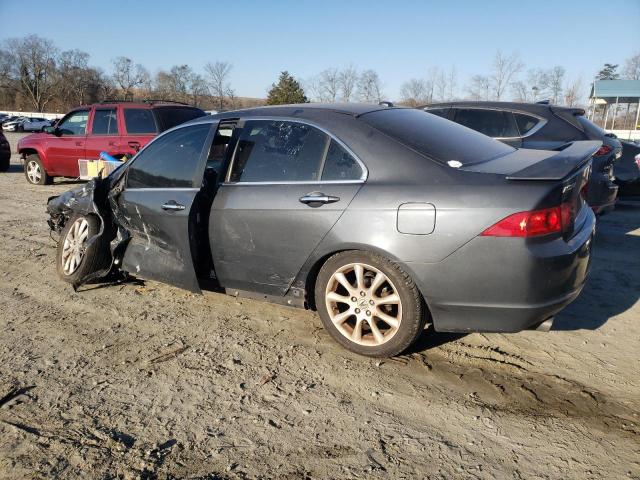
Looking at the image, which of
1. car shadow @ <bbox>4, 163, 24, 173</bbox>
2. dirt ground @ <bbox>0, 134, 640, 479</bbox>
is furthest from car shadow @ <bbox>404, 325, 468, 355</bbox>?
car shadow @ <bbox>4, 163, 24, 173</bbox>

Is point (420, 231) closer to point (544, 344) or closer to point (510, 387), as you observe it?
point (510, 387)

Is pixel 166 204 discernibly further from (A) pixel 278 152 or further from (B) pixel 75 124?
(B) pixel 75 124

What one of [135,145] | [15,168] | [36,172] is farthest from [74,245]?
[15,168]

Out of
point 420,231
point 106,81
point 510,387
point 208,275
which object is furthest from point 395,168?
point 106,81

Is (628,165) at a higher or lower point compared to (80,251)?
higher

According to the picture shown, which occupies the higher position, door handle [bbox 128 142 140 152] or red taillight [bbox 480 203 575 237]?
red taillight [bbox 480 203 575 237]

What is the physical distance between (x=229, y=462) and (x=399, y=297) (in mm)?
1402

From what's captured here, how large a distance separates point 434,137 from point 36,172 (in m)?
11.1

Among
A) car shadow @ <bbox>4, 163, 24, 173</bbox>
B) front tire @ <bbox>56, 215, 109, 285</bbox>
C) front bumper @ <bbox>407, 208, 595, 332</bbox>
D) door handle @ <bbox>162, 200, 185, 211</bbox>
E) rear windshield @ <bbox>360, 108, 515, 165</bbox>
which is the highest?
rear windshield @ <bbox>360, 108, 515, 165</bbox>

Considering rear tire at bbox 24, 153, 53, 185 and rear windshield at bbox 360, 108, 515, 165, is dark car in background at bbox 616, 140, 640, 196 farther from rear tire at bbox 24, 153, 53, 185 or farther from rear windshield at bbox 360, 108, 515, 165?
rear tire at bbox 24, 153, 53, 185

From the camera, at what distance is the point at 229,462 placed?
7.97ft

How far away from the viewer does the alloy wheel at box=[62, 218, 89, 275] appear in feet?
15.9

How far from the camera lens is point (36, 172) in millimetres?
11898

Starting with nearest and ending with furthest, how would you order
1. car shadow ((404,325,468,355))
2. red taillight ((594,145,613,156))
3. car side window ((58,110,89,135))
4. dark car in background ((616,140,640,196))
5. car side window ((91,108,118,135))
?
car shadow ((404,325,468,355)), red taillight ((594,145,613,156)), dark car in background ((616,140,640,196)), car side window ((91,108,118,135)), car side window ((58,110,89,135))
